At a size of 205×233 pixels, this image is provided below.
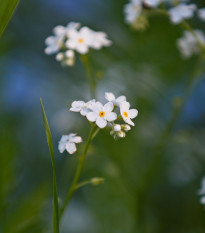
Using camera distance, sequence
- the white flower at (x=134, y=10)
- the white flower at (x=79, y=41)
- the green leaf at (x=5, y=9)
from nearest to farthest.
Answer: the green leaf at (x=5, y=9) → the white flower at (x=79, y=41) → the white flower at (x=134, y=10)

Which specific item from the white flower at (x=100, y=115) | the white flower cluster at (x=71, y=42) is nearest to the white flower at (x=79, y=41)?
the white flower cluster at (x=71, y=42)

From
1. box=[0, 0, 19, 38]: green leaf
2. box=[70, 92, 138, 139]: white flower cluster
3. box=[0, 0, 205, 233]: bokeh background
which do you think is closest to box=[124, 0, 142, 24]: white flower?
box=[0, 0, 205, 233]: bokeh background

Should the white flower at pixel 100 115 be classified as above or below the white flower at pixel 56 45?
below

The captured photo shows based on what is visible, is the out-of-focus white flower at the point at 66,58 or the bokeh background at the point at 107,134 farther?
the bokeh background at the point at 107,134

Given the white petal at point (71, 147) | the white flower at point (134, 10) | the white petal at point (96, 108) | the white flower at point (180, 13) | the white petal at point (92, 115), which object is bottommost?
the white petal at point (71, 147)

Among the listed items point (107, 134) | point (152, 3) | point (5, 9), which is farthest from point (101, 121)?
point (107, 134)

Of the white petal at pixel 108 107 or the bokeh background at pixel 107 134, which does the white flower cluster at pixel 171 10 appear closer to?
the bokeh background at pixel 107 134

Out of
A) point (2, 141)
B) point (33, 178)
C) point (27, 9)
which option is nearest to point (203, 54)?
point (2, 141)
